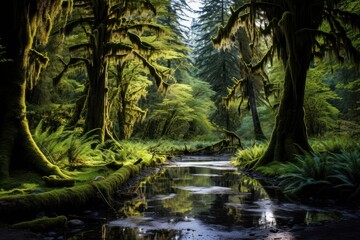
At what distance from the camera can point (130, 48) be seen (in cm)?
1595

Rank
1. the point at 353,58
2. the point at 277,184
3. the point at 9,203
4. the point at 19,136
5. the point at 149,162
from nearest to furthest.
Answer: the point at 9,203, the point at 19,136, the point at 277,184, the point at 353,58, the point at 149,162

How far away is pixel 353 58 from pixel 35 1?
11478 mm

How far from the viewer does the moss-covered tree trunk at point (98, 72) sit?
15.7 m

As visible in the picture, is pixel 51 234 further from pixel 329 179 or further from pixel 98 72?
pixel 98 72

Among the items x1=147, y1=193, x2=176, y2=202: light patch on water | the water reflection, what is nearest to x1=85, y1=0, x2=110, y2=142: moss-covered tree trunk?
the water reflection

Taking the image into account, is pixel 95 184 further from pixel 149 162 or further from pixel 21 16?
pixel 149 162

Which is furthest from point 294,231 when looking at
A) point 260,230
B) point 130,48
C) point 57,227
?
point 130,48

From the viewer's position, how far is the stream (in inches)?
197

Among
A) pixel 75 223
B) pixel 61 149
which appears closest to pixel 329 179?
pixel 75 223

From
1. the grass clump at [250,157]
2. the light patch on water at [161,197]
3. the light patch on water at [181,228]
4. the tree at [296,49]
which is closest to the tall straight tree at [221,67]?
the grass clump at [250,157]

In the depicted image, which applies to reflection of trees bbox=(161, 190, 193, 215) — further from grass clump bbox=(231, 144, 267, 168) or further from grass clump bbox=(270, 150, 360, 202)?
grass clump bbox=(231, 144, 267, 168)

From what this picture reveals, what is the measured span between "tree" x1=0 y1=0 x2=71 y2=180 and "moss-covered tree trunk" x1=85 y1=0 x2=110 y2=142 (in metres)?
7.69

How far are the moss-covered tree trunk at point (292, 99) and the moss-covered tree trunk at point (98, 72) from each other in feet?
25.6

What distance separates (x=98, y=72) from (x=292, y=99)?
28.6 ft
